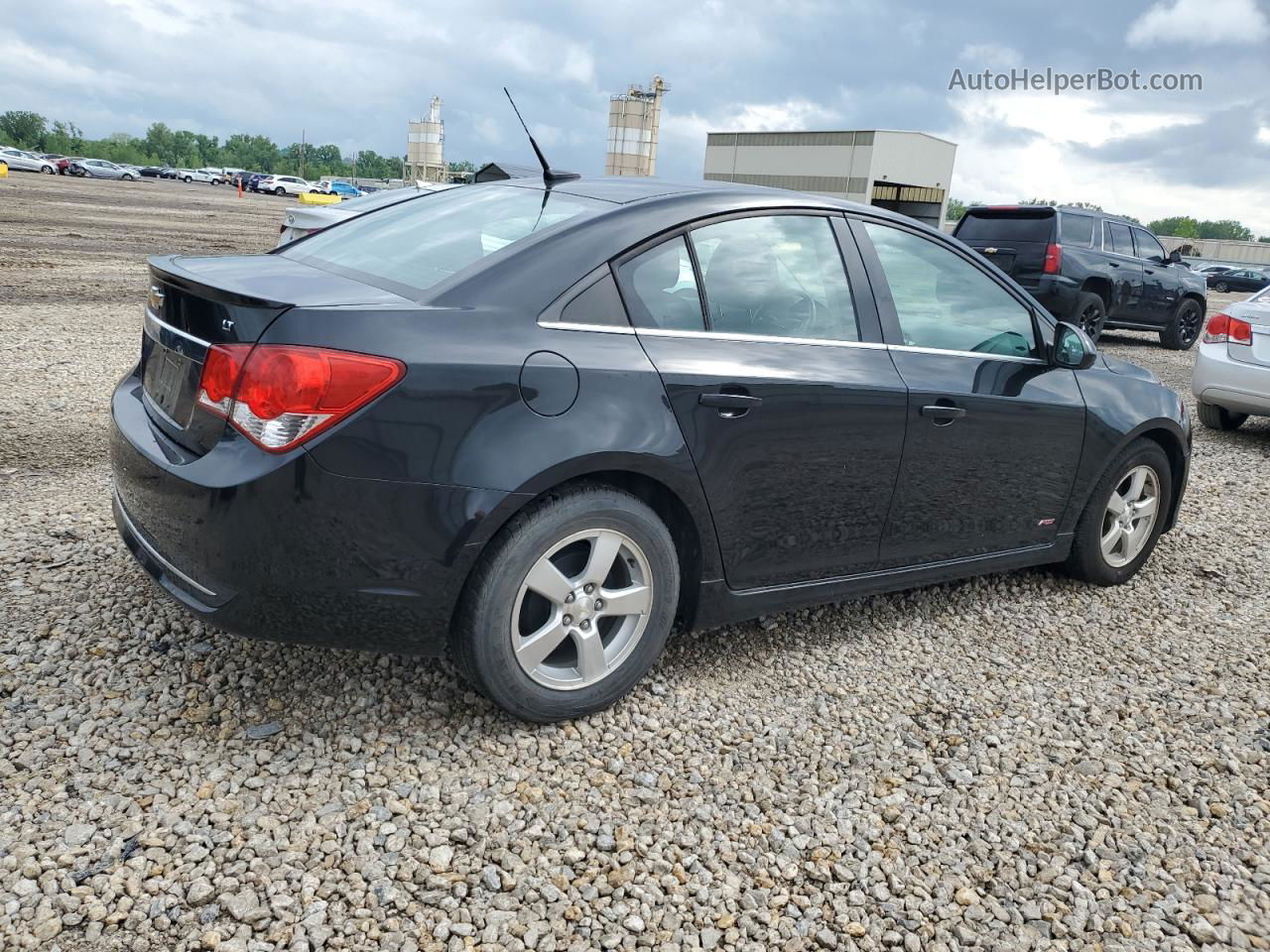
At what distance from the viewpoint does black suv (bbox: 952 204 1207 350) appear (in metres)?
12.6

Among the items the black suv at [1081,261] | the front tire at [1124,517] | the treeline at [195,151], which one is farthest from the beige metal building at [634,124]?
the front tire at [1124,517]

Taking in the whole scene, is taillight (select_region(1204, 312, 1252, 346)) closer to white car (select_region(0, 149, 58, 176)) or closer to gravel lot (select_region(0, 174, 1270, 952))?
gravel lot (select_region(0, 174, 1270, 952))

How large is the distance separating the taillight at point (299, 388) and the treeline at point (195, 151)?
128 m

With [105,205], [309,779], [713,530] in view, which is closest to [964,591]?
[713,530]

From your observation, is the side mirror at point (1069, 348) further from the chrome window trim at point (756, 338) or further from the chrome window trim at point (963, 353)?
the chrome window trim at point (756, 338)

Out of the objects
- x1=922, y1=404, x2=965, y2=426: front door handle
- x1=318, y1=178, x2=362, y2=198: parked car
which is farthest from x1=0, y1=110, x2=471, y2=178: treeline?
x1=922, y1=404, x2=965, y2=426: front door handle

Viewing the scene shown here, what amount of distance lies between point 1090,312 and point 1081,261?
73 centimetres

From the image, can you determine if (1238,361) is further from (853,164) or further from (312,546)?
(853,164)

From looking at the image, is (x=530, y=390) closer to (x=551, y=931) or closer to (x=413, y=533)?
(x=413, y=533)

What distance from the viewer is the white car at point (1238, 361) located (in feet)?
→ 26.0

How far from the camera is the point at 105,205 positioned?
113ft

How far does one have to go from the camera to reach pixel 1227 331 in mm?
8219

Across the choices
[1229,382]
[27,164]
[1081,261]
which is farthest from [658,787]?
[27,164]

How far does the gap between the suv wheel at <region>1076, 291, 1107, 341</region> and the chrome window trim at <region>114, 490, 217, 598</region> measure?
12099 millimetres
